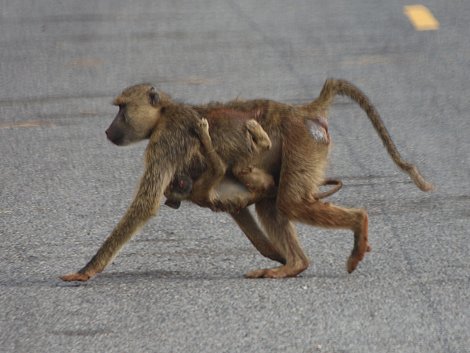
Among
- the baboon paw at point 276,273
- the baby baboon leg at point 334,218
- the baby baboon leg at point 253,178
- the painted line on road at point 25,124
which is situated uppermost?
the baby baboon leg at point 253,178

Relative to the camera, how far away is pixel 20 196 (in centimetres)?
812

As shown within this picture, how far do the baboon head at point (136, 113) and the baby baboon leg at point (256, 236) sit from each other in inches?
25.5

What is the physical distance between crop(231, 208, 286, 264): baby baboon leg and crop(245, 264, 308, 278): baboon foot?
0.44 feet

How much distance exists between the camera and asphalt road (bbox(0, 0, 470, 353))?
18.1 feet

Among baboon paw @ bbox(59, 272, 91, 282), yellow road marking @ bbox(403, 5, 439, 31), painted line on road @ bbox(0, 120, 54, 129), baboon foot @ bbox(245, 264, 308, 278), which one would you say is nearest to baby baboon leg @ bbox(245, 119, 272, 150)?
baboon foot @ bbox(245, 264, 308, 278)

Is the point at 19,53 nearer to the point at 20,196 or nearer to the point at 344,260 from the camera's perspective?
the point at 20,196

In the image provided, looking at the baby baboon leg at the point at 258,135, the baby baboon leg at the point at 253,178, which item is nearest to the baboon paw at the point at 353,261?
the baby baboon leg at the point at 253,178

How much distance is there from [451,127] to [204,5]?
17.9 ft

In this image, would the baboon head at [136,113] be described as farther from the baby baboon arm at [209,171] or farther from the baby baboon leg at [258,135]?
the baby baboon leg at [258,135]

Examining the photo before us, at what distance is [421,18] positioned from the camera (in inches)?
529

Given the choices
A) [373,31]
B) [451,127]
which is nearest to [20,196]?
[451,127]

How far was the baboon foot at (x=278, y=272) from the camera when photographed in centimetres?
627

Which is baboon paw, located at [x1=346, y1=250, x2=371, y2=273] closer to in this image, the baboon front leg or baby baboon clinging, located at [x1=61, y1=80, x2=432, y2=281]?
baby baboon clinging, located at [x1=61, y1=80, x2=432, y2=281]

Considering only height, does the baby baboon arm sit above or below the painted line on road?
above
